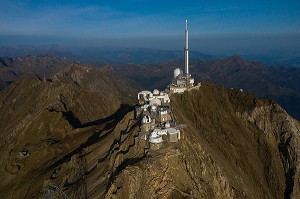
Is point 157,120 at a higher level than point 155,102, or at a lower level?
lower

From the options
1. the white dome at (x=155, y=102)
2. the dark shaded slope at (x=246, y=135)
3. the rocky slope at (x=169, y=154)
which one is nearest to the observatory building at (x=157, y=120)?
the white dome at (x=155, y=102)

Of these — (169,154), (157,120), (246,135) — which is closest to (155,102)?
(157,120)

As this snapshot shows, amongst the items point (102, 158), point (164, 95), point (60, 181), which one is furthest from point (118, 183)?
point (164, 95)

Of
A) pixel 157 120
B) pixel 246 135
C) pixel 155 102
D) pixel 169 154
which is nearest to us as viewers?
pixel 169 154

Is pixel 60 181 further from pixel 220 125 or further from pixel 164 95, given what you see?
pixel 220 125

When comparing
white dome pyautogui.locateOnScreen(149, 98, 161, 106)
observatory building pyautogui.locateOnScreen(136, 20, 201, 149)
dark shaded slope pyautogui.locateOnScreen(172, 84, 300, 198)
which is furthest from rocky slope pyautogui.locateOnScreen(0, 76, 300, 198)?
white dome pyautogui.locateOnScreen(149, 98, 161, 106)

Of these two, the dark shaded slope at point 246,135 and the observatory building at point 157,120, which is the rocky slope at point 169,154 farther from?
the observatory building at point 157,120

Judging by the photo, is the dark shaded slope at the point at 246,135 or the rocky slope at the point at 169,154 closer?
the rocky slope at the point at 169,154

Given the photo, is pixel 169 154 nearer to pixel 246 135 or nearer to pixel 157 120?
pixel 157 120

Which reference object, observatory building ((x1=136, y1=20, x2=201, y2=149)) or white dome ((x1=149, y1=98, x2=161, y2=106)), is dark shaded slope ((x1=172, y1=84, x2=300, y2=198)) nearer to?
observatory building ((x1=136, y1=20, x2=201, y2=149))
